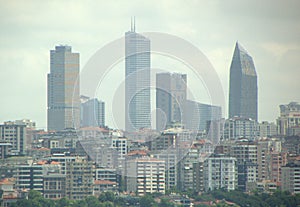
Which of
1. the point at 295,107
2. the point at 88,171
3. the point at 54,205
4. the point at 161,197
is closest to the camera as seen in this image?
the point at 54,205

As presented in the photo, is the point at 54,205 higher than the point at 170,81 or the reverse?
the reverse

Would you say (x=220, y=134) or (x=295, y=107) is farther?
(x=295, y=107)

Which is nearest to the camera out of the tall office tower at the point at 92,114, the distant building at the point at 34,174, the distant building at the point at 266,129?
the distant building at the point at 34,174

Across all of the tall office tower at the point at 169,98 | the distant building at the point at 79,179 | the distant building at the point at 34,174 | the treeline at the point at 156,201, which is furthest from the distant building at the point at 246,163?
the distant building at the point at 34,174

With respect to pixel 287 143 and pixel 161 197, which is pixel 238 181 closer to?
pixel 161 197

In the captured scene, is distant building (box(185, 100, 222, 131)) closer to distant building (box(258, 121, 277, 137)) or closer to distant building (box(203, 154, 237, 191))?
distant building (box(203, 154, 237, 191))

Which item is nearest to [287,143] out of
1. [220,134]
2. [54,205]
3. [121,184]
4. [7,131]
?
[220,134]

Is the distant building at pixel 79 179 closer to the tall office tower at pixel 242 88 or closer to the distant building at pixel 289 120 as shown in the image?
the distant building at pixel 289 120

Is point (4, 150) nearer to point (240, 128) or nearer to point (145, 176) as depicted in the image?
point (145, 176)
